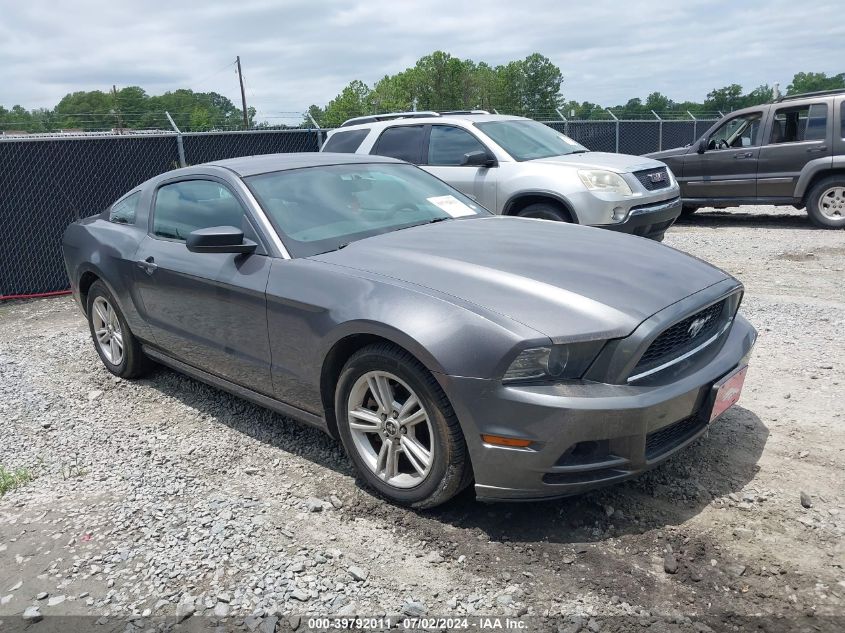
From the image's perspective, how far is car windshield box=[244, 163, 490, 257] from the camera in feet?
12.9

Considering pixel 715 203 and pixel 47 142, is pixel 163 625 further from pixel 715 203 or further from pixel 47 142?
pixel 715 203

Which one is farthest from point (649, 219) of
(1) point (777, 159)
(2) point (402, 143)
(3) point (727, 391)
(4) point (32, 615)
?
(4) point (32, 615)

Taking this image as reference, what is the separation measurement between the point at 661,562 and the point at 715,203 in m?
10.3

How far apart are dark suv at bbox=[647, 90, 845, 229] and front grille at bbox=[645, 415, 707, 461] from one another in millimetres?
9071

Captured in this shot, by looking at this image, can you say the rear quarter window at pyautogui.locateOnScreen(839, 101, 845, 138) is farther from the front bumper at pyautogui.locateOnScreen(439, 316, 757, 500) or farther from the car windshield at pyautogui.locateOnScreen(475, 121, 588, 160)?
the front bumper at pyautogui.locateOnScreen(439, 316, 757, 500)

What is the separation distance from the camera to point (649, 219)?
25.9 ft

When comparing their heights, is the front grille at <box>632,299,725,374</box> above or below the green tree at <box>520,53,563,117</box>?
below

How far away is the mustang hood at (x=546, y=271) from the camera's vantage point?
2.95 metres

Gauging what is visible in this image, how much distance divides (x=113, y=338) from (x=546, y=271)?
141 inches

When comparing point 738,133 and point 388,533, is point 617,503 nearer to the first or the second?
point 388,533

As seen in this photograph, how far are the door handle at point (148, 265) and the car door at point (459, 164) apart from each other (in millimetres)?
4368

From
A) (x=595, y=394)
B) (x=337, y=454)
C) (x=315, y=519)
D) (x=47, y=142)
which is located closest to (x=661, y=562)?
(x=595, y=394)

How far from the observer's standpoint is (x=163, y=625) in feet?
8.80

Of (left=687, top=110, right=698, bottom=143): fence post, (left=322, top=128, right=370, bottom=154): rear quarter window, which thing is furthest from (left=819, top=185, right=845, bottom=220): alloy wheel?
(left=687, top=110, right=698, bottom=143): fence post
